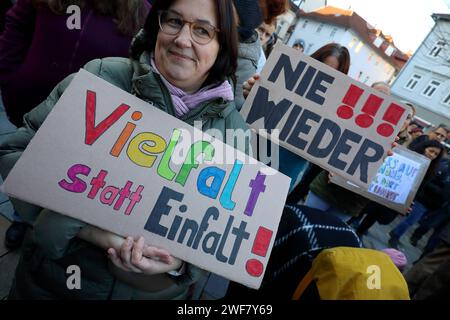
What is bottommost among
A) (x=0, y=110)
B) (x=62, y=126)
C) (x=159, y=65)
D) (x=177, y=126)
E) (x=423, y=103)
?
(x=0, y=110)

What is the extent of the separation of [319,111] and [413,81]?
88.2 feet

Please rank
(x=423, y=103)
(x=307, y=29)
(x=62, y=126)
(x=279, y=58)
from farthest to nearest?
(x=307, y=29)
(x=423, y=103)
(x=279, y=58)
(x=62, y=126)

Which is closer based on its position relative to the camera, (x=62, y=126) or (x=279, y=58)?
(x=62, y=126)

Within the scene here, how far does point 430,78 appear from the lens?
827 inches

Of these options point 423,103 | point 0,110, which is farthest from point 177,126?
point 423,103

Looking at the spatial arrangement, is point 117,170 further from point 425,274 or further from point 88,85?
point 425,274

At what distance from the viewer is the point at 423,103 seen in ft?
68.7

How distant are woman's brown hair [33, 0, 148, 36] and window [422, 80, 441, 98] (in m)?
25.9

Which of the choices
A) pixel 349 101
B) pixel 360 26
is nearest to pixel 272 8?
pixel 349 101

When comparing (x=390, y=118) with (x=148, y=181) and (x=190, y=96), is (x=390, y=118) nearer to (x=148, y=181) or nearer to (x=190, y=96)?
(x=190, y=96)

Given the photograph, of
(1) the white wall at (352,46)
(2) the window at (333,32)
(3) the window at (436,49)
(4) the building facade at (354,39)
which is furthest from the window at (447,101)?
(2) the window at (333,32)

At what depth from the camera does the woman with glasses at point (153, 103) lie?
0.98 m

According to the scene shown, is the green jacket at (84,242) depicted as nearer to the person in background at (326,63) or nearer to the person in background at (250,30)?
the person in background at (250,30)

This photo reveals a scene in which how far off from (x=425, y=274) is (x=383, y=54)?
46126mm
